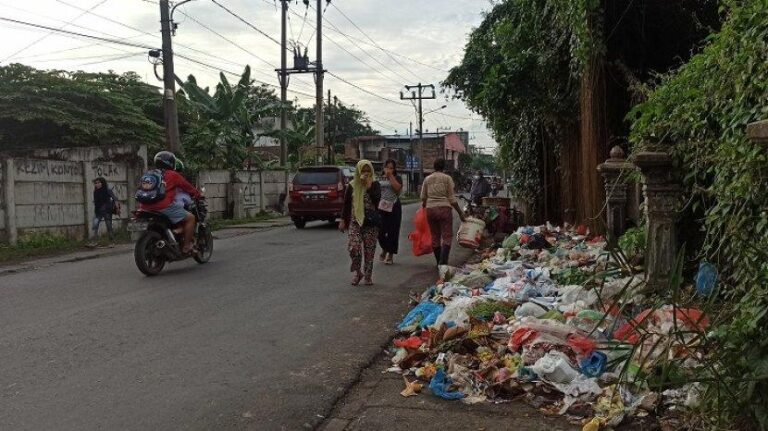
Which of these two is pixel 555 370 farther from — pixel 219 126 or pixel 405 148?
pixel 405 148

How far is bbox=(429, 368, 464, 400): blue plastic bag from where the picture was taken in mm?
4207

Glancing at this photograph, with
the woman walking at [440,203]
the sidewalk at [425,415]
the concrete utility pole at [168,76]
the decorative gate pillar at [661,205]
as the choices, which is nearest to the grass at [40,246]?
the concrete utility pole at [168,76]

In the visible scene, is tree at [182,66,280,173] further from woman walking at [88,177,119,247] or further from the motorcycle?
the motorcycle

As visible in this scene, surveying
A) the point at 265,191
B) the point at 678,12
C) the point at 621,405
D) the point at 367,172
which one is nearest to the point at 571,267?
the point at 367,172

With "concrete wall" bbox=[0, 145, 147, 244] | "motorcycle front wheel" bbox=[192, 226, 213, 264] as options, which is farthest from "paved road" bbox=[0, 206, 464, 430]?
"concrete wall" bbox=[0, 145, 147, 244]

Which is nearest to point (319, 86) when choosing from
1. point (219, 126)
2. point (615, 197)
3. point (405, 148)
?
point (219, 126)

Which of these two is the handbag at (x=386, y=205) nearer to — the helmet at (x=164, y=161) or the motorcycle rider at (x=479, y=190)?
the helmet at (x=164, y=161)

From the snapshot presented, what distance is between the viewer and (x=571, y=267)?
7.61 meters

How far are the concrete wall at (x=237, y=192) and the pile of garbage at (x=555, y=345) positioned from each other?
16556 millimetres

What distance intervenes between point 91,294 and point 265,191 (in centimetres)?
1881

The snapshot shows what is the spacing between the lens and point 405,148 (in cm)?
6969

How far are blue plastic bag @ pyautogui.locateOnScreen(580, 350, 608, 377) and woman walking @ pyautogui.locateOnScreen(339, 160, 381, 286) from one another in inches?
175

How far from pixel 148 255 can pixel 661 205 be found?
6890mm

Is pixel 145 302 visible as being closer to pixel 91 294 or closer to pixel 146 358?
pixel 91 294
